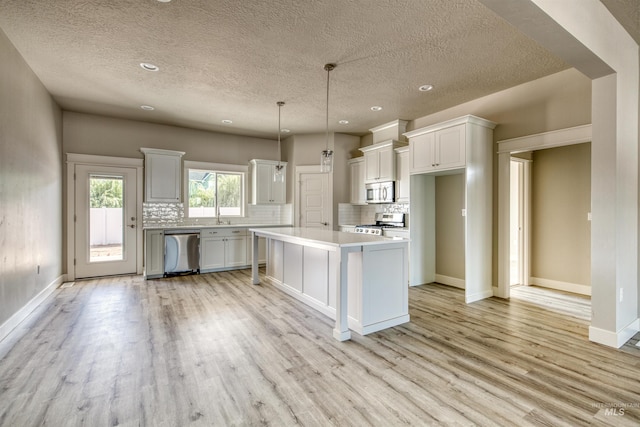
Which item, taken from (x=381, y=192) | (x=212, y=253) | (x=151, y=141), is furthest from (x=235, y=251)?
(x=381, y=192)

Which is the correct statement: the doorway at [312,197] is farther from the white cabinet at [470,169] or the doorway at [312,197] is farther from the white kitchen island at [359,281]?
the white kitchen island at [359,281]

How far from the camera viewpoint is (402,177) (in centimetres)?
545

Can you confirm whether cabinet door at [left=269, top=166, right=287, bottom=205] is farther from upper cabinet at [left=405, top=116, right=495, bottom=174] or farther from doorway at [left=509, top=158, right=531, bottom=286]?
doorway at [left=509, top=158, right=531, bottom=286]

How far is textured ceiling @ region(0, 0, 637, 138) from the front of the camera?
8.53 ft

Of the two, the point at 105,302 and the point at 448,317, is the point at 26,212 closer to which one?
the point at 105,302

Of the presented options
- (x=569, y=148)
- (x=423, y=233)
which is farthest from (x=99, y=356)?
(x=569, y=148)

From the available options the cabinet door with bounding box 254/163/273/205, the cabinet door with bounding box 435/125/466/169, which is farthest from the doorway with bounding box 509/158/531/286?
the cabinet door with bounding box 254/163/273/205

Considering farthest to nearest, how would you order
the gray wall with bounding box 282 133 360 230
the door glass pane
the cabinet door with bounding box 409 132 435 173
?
the gray wall with bounding box 282 133 360 230, the door glass pane, the cabinet door with bounding box 409 132 435 173

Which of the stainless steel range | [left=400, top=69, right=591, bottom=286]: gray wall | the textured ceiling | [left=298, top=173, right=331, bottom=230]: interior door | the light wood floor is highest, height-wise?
the textured ceiling

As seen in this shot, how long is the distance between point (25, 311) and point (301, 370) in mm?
3334

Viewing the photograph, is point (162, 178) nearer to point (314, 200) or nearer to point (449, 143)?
point (314, 200)

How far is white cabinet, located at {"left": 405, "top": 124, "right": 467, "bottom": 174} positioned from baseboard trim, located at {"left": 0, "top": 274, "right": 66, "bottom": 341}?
204 inches

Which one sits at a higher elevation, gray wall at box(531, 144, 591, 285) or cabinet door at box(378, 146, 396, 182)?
cabinet door at box(378, 146, 396, 182)

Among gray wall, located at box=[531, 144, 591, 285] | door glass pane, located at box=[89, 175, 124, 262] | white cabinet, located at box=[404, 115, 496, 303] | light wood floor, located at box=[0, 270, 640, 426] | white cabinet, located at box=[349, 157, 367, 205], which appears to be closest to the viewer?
light wood floor, located at box=[0, 270, 640, 426]
